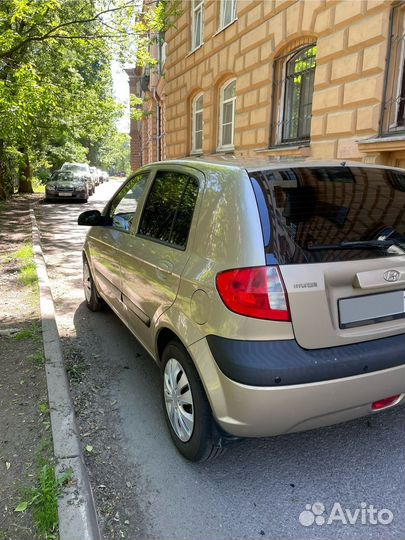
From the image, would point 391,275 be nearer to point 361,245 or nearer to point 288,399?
point 361,245

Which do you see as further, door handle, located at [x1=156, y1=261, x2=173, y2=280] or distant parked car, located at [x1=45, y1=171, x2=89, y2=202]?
distant parked car, located at [x1=45, y1=171, x2=89, y2=202]

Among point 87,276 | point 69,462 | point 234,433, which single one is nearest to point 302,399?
point 234,433

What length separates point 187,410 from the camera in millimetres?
2633

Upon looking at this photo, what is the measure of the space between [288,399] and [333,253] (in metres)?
0.75

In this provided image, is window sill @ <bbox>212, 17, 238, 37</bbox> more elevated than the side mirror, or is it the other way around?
window sill @ <bbox>212, 17, 238, 37</bbox>

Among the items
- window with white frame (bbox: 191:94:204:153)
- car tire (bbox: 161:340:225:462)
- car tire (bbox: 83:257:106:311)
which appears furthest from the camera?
window with white frame (bbox: 191:94:204:153)

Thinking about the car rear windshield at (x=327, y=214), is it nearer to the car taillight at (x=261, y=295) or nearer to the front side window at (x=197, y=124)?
the car taillight at (x=261, y=295)

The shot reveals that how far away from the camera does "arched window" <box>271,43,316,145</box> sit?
8211 mm

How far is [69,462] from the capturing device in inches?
97.5

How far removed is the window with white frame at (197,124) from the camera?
13430 millimetres

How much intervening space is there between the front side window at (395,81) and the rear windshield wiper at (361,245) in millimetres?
4393

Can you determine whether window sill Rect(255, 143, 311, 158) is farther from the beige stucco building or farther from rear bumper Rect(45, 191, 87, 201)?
rear bumper Rect(45, 191, 87, 201)

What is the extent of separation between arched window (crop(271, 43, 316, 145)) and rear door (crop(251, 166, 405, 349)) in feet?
20.5

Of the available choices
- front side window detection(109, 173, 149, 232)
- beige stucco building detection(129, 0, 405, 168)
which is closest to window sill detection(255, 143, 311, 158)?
beige stucco building detection(129, 0, 405, 168)
